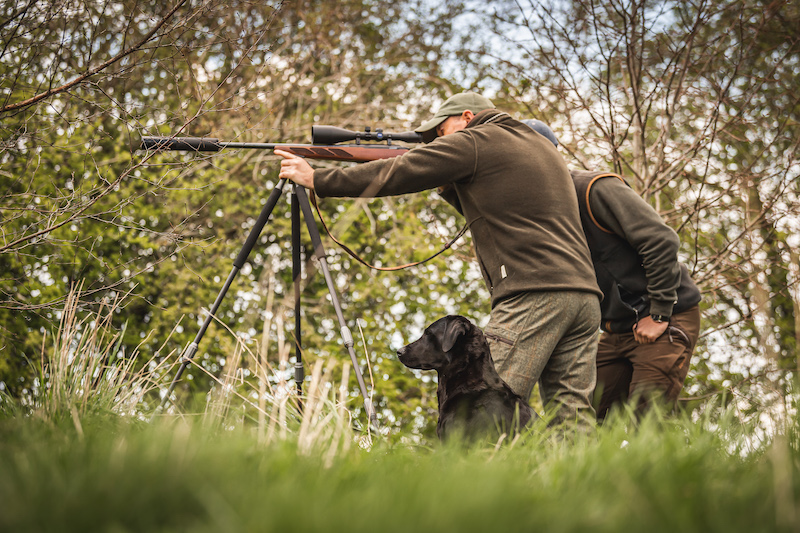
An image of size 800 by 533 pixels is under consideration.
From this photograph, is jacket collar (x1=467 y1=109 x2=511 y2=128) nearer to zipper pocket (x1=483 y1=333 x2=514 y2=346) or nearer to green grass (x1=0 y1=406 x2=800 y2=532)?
zipper pocket (x1=483 y1=333 x2=514 y2=346)

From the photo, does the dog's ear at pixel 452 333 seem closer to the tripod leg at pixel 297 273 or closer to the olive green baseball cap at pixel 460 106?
the tripod leg at pixel 297 273

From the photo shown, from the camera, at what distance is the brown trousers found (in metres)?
3.20

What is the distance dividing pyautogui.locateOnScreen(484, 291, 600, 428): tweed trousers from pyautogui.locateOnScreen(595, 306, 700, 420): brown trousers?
48 centimetres

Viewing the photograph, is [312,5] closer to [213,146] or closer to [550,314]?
[213,146]

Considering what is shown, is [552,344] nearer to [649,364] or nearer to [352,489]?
[649,364]

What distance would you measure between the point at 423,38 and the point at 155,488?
6.96 meters

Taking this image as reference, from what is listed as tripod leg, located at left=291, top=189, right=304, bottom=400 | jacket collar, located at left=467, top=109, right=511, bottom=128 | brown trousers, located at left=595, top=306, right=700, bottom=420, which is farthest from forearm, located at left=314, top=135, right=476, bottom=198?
brown trousers, located at left=595, top=306, right=700, bottom=420

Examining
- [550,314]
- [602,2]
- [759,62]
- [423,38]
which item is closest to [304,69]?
[423,38]

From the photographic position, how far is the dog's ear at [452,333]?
2.73m

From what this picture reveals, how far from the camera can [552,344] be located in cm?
265

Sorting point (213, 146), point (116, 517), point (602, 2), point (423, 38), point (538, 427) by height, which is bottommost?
point (116, 517)

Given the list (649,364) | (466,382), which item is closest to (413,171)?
(466,382)

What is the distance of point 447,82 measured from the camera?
696 cm

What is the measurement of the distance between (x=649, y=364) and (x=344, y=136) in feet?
6.96
